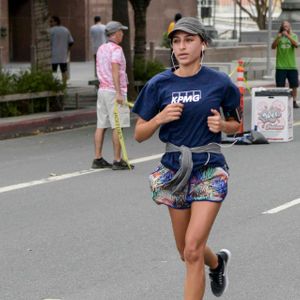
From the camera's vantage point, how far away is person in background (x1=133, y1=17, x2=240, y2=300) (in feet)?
20.2

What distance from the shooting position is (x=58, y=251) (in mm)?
8672

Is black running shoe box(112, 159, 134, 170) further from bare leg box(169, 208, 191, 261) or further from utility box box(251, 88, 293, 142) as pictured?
bare leg box(169, 208, 191, 261)

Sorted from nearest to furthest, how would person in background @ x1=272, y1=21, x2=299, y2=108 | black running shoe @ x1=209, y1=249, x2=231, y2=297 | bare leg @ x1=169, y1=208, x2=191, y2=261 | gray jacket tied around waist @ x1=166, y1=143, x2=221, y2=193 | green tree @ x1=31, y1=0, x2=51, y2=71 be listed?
gray jacket tied around waist @ x1=166, y1=143, x2=221, y2=193, bare leg @ x1=169, y1=208, x2=191, y2=261, black running shoe @ x1=209, y1=249, x2=231, y2=297, green tree @ x1=31, y1=0, x2=51, y2=71, person in background @ x1=272, y1=21, x2=299, y2=108

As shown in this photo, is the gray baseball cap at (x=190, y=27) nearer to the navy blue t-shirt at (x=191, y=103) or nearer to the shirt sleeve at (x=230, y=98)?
the navy blue t-shirt at (x=191, y=103)

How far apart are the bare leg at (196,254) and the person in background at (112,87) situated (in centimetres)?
686

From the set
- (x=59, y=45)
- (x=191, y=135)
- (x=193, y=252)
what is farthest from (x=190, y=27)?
(x=59, y=45)

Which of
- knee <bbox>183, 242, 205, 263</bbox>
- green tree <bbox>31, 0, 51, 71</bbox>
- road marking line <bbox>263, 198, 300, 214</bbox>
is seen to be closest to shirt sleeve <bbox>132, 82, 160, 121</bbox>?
knee <bbox>183, 242, 205, 263</bbox>

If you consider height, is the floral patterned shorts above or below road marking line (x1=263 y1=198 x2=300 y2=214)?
above

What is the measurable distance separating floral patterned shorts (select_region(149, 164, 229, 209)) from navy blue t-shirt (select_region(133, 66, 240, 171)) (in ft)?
0.17

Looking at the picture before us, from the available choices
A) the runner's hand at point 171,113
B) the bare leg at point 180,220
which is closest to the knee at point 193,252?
the bare leg at point 180,220

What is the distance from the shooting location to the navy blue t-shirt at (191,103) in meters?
6.25

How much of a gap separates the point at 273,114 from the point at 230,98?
34.5ft

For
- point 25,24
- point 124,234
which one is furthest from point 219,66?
point 124,234

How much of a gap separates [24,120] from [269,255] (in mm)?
10342
